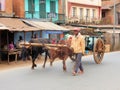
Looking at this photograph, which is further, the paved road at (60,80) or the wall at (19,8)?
the wall at (19,8)

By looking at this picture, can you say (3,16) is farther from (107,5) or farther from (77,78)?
(107,5)

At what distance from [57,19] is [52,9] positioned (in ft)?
5.05

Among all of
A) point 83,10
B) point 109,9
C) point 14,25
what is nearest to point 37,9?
point 83,10

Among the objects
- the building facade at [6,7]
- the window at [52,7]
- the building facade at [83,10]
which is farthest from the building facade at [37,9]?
the building facade at [83,10]

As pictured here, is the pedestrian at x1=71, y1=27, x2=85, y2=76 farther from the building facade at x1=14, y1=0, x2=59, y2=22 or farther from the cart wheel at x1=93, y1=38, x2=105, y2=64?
the building facade at x1=14, y1=0, x2=59, y2=22

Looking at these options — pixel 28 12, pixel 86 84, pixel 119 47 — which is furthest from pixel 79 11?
pixel 86 84

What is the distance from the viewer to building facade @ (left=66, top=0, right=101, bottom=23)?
39.1 m

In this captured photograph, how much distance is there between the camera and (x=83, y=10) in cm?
4256

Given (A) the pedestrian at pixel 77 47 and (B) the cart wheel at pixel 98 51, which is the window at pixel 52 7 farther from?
(A) the pedestrian at pixel 77 47

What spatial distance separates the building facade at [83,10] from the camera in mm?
39062

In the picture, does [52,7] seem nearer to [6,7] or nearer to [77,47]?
[6,7]

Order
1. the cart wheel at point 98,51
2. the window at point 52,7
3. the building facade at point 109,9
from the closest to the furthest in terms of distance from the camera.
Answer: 1. the cart wheel at point 98,51
2. the window at point 52,7
3. the building facade at point 109,9

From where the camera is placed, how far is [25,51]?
1553 centimetres

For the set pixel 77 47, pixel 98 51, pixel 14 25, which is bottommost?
pixel 98 51
